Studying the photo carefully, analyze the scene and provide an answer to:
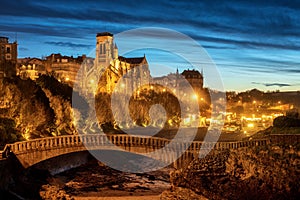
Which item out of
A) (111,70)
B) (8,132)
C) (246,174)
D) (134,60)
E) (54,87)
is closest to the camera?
(246,174)

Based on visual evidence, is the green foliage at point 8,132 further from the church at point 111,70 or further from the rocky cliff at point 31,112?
the church at point 111,70

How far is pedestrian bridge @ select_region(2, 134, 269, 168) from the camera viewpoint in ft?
100

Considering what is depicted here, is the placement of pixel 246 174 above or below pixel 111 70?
below

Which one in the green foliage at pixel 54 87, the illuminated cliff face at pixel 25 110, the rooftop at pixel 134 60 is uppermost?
the rooftop at pixel 134 60

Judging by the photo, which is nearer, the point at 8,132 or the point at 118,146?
the point at 118,146

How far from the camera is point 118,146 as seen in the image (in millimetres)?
33531

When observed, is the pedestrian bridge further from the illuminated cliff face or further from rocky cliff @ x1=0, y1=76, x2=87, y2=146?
the illuminated cliff face

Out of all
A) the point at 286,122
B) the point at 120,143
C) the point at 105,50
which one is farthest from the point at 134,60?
the point at 120,143

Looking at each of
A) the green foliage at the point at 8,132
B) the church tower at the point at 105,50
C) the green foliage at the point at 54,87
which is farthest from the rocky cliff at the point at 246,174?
the church tower at the point at 105,50

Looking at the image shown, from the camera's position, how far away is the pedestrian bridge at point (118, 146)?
100 feet

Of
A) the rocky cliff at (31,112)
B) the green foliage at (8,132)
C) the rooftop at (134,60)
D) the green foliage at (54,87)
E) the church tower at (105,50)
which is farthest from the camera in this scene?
the rooftop at (134,60)

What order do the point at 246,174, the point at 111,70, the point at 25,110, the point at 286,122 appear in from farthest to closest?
the point at 111,70, the point at 286,122, the point at 25,110, the point at 246,174

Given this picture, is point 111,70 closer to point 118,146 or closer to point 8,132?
point 8,132

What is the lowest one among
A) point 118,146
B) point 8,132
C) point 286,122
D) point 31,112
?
point 118,146
